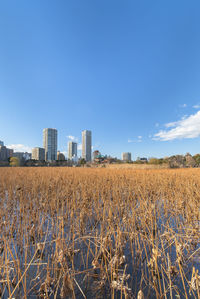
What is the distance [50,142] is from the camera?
8638cm

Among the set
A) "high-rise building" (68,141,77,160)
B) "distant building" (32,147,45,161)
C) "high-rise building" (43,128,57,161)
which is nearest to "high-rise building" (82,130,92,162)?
"high-rise building" (68,141,77,160)

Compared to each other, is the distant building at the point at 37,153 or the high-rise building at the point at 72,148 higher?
the high-rise building at the point at 72,148

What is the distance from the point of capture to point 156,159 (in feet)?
74.0

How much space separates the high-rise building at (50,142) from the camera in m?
84.7

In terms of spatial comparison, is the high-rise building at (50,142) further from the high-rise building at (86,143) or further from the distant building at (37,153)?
the high-rise building at (86,143)

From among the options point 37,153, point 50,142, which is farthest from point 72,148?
point 37,153

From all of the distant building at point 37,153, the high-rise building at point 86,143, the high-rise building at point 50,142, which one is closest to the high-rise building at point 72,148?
the high-rise building at point 86,143

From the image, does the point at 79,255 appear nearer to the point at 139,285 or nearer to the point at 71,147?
the point at 139,285

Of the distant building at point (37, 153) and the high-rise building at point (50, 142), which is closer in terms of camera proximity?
the distant building at point (37, 153)

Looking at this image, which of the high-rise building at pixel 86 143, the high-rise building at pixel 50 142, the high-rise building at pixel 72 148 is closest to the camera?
the high-rise building at pixel 50 142

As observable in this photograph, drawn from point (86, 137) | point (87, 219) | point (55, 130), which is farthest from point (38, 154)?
point (87, 219)

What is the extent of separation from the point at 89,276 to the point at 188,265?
145 cm

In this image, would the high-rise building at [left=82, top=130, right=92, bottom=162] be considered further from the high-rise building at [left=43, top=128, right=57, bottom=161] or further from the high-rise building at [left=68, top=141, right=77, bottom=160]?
the high-rise building at [left=43, top=128, right=57, bottom=161]

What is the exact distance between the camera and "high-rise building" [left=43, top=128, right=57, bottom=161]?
84.7 meters
